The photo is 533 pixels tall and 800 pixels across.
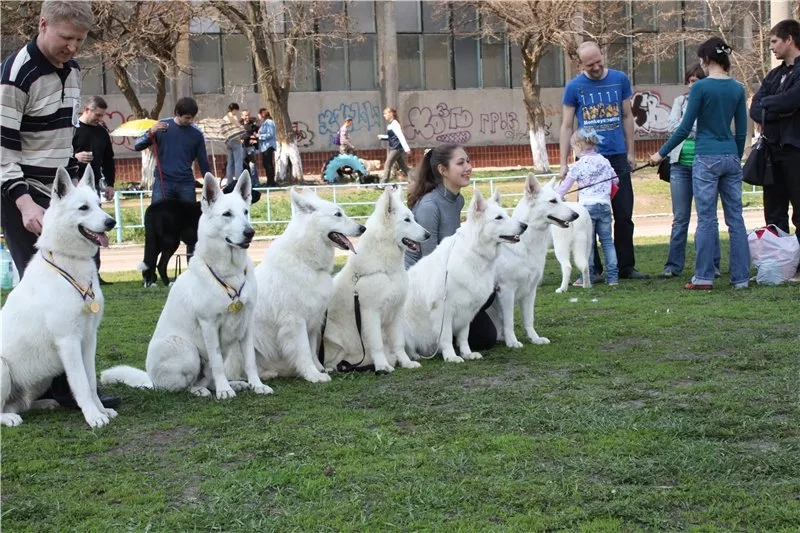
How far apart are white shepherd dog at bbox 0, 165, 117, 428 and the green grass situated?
27 cm

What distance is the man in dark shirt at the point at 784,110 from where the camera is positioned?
912 cm

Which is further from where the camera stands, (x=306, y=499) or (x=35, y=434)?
(x=35, y=434)

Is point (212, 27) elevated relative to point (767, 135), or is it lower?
elevated

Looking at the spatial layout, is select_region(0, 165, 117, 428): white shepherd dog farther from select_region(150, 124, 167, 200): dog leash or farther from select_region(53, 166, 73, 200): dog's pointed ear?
select_region(150, 124, 167, 200): dog leash

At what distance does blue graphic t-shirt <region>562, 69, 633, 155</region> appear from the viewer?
10383 millimetres

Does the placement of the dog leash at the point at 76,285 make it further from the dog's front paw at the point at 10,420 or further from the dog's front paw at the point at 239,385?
the dog's front paw at the point at 239,385

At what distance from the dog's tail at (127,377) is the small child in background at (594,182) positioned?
5364mm

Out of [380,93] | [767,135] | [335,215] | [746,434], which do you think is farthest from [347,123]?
[746,434]

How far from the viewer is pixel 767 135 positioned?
9.48m

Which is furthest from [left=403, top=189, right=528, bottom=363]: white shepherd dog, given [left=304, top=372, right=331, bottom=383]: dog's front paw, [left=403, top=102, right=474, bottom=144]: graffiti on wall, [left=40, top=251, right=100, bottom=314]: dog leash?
[left=403, top=102, right=474, bottom=144]: graffiti on wall

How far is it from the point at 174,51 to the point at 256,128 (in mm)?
2935

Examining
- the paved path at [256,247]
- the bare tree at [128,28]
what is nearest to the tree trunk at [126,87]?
the bare tree at [128,28]

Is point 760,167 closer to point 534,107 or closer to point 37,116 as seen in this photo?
point 37,116

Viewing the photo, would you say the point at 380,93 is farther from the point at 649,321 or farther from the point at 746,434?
the point at 746,434
